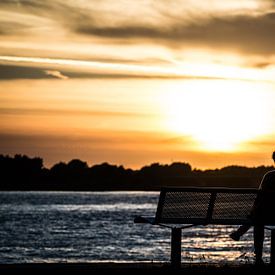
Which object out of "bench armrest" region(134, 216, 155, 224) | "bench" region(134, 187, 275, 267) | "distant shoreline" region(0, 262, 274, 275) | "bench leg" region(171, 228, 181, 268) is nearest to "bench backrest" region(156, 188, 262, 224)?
"bench" region(134, 187, 275, 267)

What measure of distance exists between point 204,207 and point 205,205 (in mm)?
36

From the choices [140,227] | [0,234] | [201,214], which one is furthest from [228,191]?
[140,227]

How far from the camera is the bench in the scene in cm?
1343

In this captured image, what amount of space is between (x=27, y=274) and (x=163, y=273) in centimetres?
187

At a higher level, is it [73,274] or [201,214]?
[201,214]

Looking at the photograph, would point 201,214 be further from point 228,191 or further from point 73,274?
point 73,274

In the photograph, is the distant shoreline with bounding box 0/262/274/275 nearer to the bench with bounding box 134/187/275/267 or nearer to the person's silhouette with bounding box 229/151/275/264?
the person's silhouette with bounding box 229/151/275/264

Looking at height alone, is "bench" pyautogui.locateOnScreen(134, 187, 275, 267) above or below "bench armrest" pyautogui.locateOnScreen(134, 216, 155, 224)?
above

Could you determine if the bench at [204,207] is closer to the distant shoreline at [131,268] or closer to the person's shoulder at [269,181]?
the person's shoulder at [269,181]

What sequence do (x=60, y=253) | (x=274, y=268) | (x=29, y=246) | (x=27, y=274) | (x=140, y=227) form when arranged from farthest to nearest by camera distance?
(x=140, y=227)
(x=29, y=246)
(x=60, y=253)
(x=274, y=268)
(x=27, y=274)

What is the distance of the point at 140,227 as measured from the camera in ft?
308

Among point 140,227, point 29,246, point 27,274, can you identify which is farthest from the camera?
point 140,227

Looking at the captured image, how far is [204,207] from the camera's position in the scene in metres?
13.7

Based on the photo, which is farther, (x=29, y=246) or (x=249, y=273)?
(x=29, y=246)
